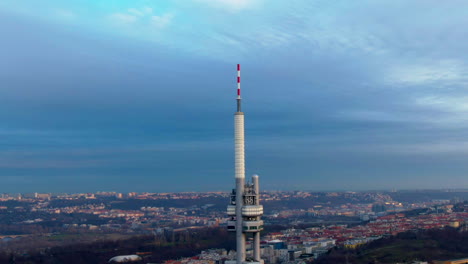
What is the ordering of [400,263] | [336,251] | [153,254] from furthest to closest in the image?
[153,254] → [336,251] → [400,263]

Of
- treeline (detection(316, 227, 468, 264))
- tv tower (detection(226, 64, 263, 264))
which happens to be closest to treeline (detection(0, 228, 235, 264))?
treeline (detection(316, 227, 468, 264))

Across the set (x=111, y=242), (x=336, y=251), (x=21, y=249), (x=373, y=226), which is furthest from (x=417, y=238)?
(x=21, y=249)

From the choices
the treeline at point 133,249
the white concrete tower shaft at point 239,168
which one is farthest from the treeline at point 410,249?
the white concrete tower shaft at point 239,168

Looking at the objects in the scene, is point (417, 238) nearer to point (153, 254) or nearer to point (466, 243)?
point (466, 243)

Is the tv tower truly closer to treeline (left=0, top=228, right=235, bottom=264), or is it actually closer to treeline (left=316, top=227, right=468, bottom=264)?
treeline (left=316, top=227, right=468, bottom=264)

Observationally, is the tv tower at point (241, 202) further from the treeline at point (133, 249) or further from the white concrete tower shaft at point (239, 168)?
the treeline at point (133, 249)

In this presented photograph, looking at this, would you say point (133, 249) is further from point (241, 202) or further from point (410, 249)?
point (241, 202)
